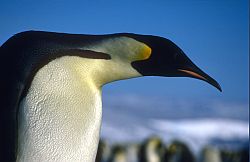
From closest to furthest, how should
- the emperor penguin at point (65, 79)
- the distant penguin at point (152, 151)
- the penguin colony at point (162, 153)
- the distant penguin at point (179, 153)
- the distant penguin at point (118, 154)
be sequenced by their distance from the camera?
the emperor penguin at point (65, 79), the distant penguin at point (179, 153), the penguin colony at point (162, 153), the distant penguin at point (152, 151), the distant penguin at point (118, 154)

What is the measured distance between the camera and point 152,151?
589 centimetres

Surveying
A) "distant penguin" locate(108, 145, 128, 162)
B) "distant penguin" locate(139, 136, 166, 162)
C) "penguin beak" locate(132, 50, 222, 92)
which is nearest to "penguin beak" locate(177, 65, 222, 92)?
"penguin beak" locate(132, 50, 222, 92)

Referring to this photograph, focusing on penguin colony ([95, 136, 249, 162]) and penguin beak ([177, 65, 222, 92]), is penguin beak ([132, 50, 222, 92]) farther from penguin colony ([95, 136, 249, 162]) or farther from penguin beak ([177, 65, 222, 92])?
penguin colony ([95, 136, 249, 162])

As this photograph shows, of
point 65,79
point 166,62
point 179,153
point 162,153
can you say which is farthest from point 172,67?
point 162,153

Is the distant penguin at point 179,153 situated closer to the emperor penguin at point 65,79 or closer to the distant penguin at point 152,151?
the distant penguin at point 152,151

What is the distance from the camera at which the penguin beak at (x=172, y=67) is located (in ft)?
3.92

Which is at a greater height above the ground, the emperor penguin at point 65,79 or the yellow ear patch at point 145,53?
the yellow ear patch at point 145,53

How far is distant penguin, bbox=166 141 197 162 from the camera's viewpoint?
18.2 ft

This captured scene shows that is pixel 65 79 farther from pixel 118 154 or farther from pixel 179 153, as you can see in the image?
pixel 118 154

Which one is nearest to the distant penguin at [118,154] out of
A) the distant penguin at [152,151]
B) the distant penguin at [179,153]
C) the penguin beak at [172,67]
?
the distant penguin at [152,151]

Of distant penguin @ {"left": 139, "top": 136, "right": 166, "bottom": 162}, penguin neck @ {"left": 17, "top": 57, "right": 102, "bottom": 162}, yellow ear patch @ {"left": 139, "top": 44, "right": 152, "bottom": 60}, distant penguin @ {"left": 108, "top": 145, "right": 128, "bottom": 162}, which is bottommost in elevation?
distant penguin @ {"left": 108, "top": 145, "right": 128, "bottom": 162}

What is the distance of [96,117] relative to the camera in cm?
121

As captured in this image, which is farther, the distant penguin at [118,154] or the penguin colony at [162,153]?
the distant penguin at [118,154]

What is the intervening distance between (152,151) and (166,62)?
4.75 m
